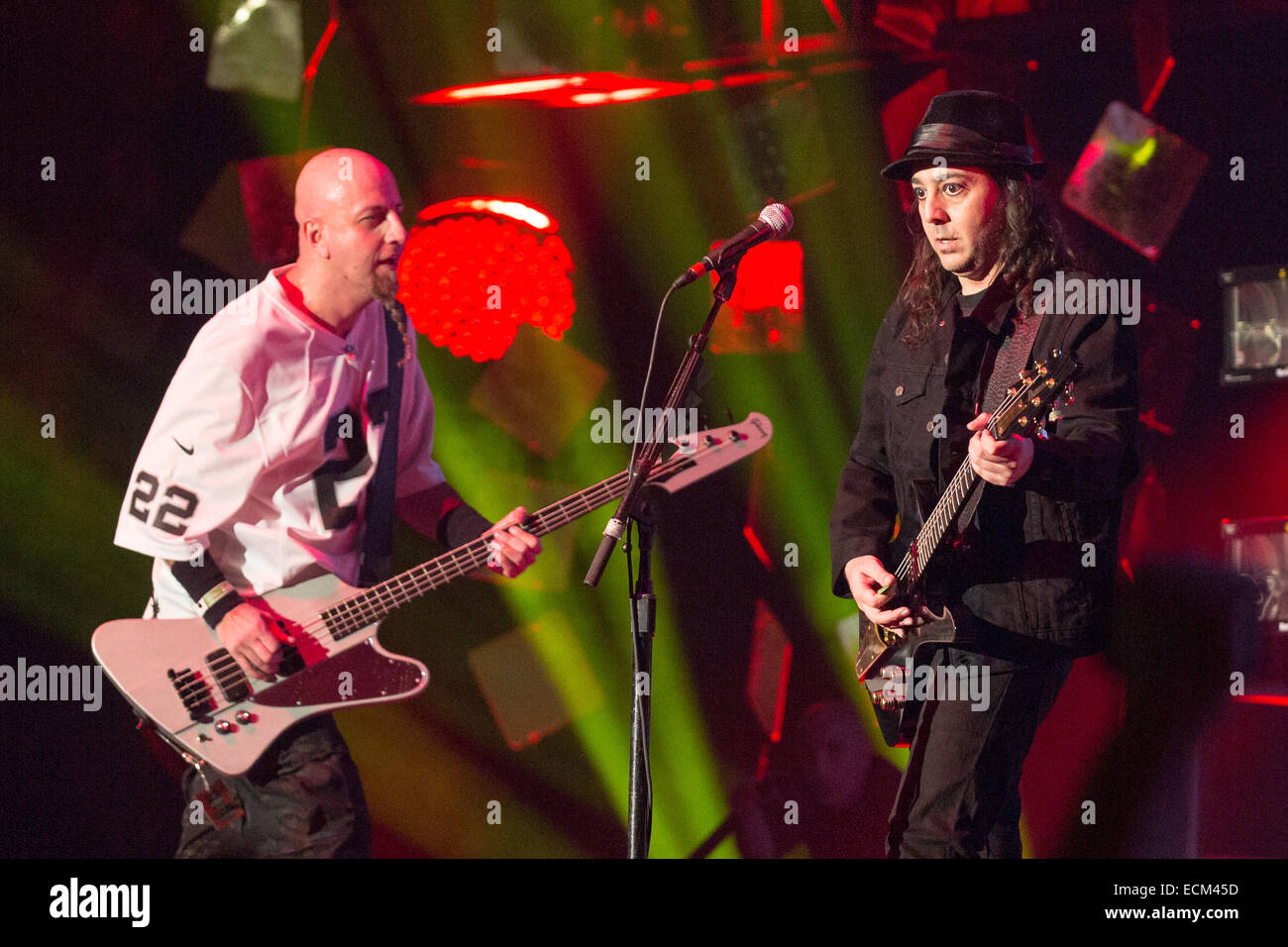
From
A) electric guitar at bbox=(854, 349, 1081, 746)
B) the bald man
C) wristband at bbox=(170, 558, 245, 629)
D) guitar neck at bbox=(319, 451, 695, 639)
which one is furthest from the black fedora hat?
wristband at bbox=(170, 558, 245, 629)

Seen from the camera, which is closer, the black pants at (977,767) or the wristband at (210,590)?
the black pants at (977,767)

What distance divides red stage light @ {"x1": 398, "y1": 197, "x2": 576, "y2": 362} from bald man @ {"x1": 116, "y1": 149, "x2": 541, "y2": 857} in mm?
251

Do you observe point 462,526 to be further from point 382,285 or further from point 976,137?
point 976,137

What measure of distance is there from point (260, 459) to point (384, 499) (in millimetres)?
362

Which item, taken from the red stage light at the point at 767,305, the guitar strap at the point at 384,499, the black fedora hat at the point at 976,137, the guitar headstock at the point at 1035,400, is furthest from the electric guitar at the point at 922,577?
the guitar strap at the point at 384,499

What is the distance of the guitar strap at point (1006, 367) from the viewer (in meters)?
2.83

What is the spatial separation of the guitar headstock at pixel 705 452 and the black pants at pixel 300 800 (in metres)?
1.15

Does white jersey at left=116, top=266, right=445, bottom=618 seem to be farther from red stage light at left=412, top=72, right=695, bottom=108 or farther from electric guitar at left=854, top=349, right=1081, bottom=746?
electric guitar at left=854, top=349, right=1081, bottom=746

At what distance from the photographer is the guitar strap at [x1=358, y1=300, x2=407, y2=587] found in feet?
11.2

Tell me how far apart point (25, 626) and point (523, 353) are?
1.76 meters

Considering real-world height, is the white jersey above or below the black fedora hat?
below

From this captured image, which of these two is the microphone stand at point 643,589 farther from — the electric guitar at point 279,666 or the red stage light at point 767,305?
the red stage light at point 767,305

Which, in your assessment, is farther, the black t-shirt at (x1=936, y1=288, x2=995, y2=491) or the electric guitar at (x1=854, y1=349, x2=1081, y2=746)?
the black t-shirt at (x1=936, y1=288, x2=995, y2=491)

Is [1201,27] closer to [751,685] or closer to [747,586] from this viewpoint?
[747,586]
